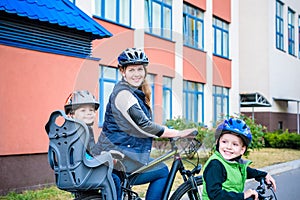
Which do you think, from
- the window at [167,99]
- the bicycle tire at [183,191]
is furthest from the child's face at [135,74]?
the bicycle tire at [183,191]

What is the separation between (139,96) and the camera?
3477 millimetres

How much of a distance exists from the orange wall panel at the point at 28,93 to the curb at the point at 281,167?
583 cm

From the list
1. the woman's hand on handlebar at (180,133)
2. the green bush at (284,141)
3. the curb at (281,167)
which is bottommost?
the curb at (281,167)

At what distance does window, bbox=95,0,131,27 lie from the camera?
12.5 meters

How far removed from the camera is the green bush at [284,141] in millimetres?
21125

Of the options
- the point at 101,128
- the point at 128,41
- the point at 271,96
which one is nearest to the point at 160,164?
the point at 101,128

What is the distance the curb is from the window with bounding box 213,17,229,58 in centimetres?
807

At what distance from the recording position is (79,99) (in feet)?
10.8

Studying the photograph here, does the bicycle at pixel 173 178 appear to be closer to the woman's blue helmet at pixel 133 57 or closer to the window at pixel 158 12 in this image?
the woman's blue helmet at pixel 133 57

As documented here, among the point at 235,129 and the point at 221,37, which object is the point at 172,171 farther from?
the point at 221,37

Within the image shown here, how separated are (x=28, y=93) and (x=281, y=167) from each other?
7.60 metres

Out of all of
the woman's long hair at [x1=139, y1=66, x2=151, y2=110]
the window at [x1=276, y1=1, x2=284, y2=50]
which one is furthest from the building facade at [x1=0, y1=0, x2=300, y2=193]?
the window at [x1=276, y1=1, x2=284, y2=50]

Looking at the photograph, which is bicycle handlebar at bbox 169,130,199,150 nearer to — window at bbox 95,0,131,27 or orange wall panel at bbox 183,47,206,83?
orange wall panel at bbox 183,47,206,83

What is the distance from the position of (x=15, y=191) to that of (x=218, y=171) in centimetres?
580
